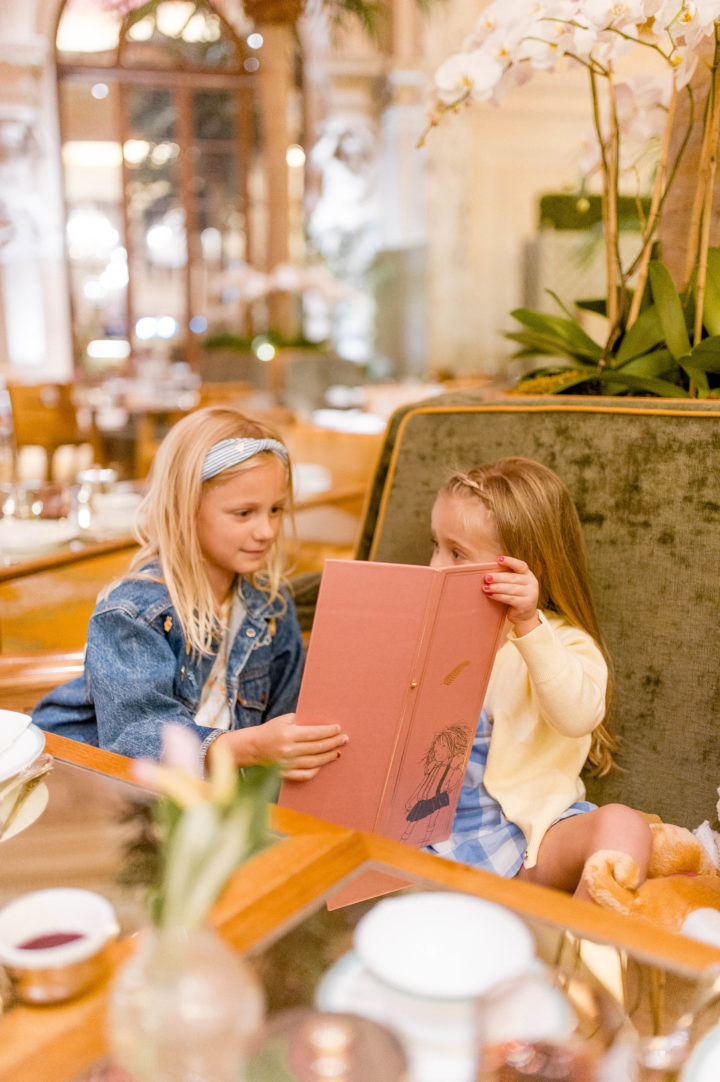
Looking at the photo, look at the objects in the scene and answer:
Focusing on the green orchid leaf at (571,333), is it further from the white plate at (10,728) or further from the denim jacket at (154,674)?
the white plate at (10,728)

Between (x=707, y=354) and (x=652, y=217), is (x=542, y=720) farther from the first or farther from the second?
(x=652, y=217)

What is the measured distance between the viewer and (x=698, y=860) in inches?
48.5

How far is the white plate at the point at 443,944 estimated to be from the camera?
24.0 inches

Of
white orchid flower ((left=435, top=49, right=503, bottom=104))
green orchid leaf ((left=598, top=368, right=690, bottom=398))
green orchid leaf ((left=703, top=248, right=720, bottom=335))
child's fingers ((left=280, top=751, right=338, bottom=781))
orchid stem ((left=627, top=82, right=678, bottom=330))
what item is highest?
white orchid flower ((left=435, top=49, right=503, bottom=104))

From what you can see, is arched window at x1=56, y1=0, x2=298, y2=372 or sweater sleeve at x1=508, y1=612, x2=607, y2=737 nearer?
sweater sleeve at x1=508, y1=612, x2=607, y2=737

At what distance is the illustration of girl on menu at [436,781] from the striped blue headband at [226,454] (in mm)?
540

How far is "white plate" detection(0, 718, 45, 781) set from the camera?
38.4 inches

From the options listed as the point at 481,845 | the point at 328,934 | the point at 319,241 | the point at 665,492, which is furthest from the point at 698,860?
the point at 319,241

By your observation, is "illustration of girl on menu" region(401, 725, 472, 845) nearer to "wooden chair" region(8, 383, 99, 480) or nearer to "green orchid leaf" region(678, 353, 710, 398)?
"green orchid leaf" region(678, 353, 710, 398)

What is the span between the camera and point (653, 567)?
4.52 feet

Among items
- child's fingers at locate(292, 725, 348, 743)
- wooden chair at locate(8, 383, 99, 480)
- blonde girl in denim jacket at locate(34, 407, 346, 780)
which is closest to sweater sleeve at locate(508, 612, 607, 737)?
child's fingers at locate(292, 725, 348, 743)

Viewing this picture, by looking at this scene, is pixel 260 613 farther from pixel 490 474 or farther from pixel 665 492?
pixel 665 492

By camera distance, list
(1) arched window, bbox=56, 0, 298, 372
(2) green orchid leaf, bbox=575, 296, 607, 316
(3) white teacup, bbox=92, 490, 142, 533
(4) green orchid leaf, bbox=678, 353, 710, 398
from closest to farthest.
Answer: (4) green orchid leaf, bbox=678, 353, 710, 398 → (2) green orchid leaf, bbox=575, 296, 607, 316 → (3) white teacup, bbox=92, 490, 142, 533 → (1) arched window, bbox=56, 0, 298, 372

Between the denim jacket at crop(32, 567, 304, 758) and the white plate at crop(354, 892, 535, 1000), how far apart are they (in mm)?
606
